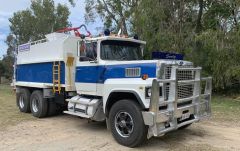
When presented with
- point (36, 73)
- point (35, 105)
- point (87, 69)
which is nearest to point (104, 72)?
A: point (87, 69)

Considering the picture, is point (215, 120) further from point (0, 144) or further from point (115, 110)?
point (0, 144)

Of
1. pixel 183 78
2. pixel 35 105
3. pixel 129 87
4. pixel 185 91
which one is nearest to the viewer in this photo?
pixel 129 87

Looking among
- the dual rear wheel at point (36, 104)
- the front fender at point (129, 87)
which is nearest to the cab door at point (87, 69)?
the front fender at point (129, 87)

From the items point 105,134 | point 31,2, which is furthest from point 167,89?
point 31,2

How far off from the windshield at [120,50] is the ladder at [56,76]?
7.59ft

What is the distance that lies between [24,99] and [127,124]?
6592 millimetres

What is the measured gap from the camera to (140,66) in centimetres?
802

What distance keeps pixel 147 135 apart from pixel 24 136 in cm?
354

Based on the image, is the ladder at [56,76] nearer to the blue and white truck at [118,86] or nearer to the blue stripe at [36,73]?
the blue and white truck at [118,86]

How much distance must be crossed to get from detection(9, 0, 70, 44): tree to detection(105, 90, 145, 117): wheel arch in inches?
1330

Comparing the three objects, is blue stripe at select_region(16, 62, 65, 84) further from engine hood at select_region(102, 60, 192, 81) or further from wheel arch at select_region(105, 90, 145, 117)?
wheel arch at select_region(105, 90, 145, 117)

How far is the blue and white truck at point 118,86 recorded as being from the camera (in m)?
7.72

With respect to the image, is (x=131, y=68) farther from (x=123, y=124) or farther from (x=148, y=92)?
(x=123, y=124)

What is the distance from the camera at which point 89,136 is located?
9.24m
